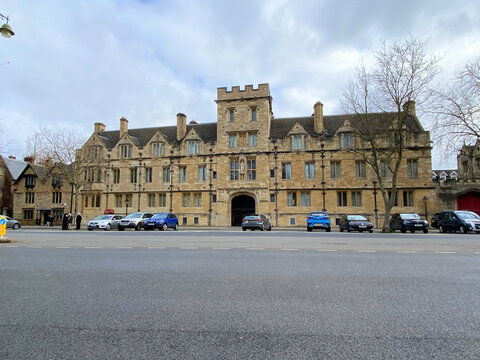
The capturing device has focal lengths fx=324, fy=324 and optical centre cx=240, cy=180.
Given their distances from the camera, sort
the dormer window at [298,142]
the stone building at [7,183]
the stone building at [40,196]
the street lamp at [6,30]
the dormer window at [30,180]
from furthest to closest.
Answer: the stone building at [7,183]
the dormer window at [30,180]
the stone building at [40,196]
the dormer window at [298,142]
the street lamp at [6,30]

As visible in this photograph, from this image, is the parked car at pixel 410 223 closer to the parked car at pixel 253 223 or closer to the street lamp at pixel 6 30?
the parked car at pixel 253 223

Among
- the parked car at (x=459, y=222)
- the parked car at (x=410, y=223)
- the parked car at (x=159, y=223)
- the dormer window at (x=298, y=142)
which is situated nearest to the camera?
the parked car at (x=459, y=222)

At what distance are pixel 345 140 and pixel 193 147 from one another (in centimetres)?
1768

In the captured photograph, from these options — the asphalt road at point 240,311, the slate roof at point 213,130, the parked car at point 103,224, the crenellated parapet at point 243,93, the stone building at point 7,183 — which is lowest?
the asphalt road at point 240,311

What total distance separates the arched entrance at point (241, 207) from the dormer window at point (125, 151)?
14902mm

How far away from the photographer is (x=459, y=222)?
24.2m

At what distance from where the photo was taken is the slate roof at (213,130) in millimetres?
37250

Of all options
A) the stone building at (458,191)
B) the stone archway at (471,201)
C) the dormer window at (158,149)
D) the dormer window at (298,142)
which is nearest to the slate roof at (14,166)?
the dormer window at (158,149)

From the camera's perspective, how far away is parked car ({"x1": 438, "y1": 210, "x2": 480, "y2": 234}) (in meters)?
23.5

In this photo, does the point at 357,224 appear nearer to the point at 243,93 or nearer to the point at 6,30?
the point at 243,93

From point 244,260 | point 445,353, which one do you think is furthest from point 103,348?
point 244,260

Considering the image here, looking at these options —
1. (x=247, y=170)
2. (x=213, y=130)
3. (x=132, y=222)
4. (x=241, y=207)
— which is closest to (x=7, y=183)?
(x=213, y=130)

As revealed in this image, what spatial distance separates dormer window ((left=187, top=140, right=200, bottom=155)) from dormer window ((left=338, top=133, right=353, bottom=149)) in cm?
1644

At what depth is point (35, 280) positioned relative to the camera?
636 centimetres
